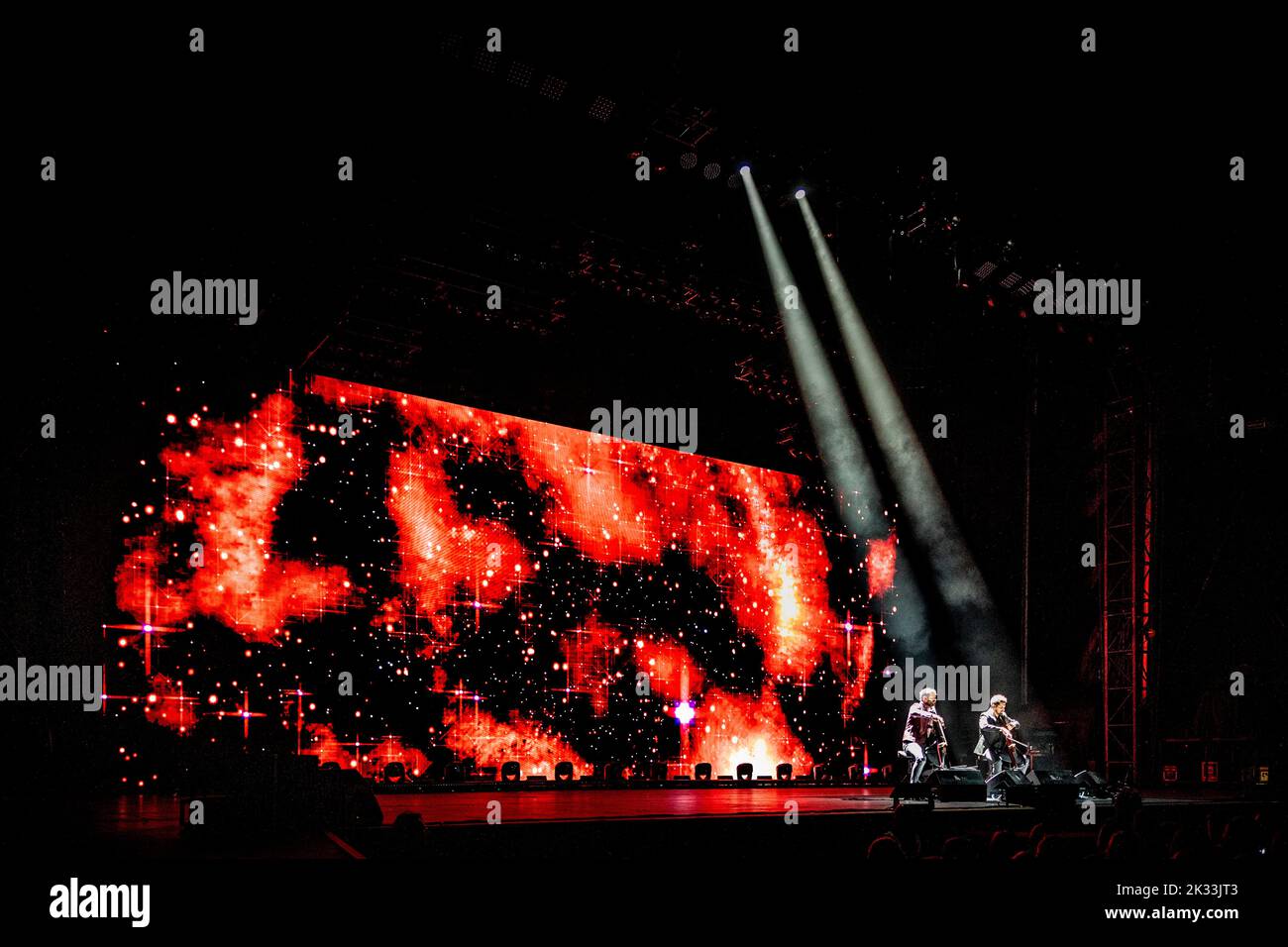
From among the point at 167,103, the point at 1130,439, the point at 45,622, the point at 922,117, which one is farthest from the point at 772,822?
the point at 1130,439

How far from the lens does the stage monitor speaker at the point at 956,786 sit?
9281 millimetres

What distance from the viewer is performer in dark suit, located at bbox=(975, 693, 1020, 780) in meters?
9.80

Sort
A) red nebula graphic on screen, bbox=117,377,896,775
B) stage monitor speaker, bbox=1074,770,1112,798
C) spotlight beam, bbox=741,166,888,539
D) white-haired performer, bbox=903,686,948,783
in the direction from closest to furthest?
white-haired performer, bbox=903,686,948,783 → stage monitor speaker, bbox=1074,770,1112,798 → spotlight beam, bbox=741,166,888,539 → red nebula graphic on screen, bbox=117,377,896,775

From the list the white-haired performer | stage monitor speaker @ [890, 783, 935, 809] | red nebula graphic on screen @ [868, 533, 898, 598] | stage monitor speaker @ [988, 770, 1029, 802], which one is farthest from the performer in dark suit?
red nebula graphic on screen @ [868, 533, 898, 598]

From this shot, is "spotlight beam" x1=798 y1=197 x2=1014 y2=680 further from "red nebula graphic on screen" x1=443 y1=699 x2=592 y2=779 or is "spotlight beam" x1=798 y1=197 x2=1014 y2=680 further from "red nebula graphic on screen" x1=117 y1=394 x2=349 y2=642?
"red nebula graphic on screen" x1=117 y1=394 x2=349 y2=642

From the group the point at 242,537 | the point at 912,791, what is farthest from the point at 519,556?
the point at 912,791

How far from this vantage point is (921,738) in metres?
10.1

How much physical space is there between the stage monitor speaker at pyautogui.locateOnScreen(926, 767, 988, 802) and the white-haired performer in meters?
0.51

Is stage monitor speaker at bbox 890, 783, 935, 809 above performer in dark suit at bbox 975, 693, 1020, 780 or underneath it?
underneath

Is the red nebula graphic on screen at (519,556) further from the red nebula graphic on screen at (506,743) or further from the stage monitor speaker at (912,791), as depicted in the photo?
the stage monitor speaker at (912,791)

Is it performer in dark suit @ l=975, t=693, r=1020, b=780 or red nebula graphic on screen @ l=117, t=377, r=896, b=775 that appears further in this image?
red nebula graphic on screen @ l=117, t=377, r=896, b=775

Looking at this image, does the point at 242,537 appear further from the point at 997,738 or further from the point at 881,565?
the point at 881,565

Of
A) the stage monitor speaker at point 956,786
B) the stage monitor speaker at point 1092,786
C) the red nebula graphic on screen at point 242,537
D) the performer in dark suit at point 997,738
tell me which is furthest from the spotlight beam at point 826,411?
the red nebula graphic on screen at point 242,537
